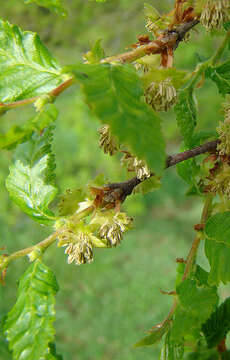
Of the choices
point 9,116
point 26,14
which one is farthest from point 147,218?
point 26,14

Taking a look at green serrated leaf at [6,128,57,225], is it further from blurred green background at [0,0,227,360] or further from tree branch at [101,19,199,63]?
blurred green background at [0,0,227,360]

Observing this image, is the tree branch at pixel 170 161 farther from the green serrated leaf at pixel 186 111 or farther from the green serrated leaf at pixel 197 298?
the green serrated leaf at pixel 197 298

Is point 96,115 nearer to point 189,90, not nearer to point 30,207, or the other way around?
point 189,90

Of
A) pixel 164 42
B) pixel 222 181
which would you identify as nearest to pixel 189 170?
pixel 222 181

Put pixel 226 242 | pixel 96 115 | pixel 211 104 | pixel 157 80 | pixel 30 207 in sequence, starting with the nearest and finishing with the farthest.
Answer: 1. pixel 96 115
2. pixel 157 80
3. pixel 226 242
4. pixel 30 207
5. pixel 211 104

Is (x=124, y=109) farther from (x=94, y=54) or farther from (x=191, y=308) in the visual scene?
(x=191, y=308)

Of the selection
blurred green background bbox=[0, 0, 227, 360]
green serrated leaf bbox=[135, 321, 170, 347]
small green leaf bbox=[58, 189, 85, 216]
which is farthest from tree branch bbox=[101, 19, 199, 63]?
blurred green background bbox=[0, 0, 227, 360]
